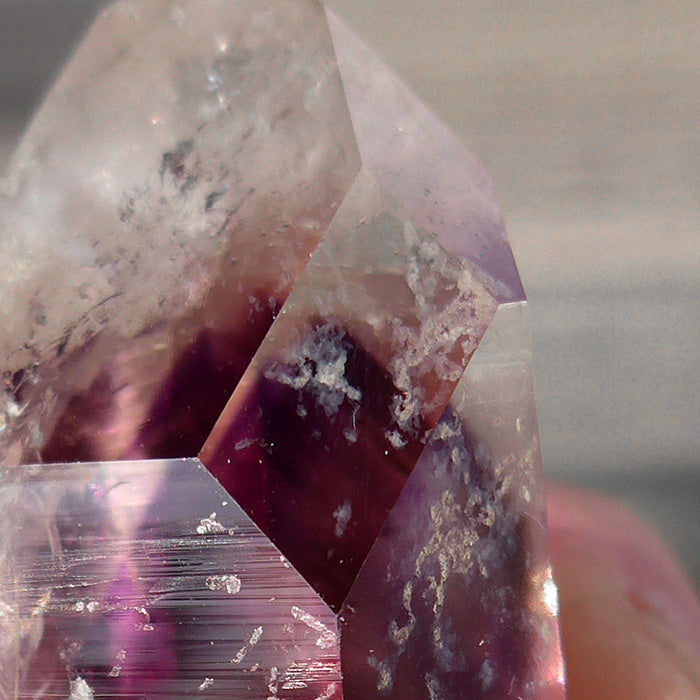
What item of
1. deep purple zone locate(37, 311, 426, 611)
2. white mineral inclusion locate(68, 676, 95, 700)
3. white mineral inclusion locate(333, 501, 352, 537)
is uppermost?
deep purple zone locate(37, 311, 426, 611)

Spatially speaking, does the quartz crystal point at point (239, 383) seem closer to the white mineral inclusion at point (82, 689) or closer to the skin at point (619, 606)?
the white mineral inclusion at point (82, 689)

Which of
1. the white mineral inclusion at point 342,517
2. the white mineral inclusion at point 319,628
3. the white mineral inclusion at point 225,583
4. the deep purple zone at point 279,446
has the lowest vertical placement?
the white mineral inclusion at point 319,628

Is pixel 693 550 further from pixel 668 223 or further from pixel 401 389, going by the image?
pixel 401 389

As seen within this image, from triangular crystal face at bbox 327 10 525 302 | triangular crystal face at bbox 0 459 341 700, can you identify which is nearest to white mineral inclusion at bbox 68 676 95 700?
triangular crystal face at bbox 0 459 341 700

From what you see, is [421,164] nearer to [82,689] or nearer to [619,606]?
[82,689]

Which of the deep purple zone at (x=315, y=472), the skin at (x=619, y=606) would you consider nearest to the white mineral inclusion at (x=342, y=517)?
the deep purple zone at (x=315, y=472)

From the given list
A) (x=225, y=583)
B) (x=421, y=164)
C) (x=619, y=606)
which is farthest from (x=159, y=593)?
(x=619, y=606)

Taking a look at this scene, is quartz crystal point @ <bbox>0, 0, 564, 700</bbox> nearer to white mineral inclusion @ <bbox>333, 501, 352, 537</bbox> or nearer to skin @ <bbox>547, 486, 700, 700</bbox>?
white mineral inclusion @ <bbox>333, 501, 352, 537</bbox>
